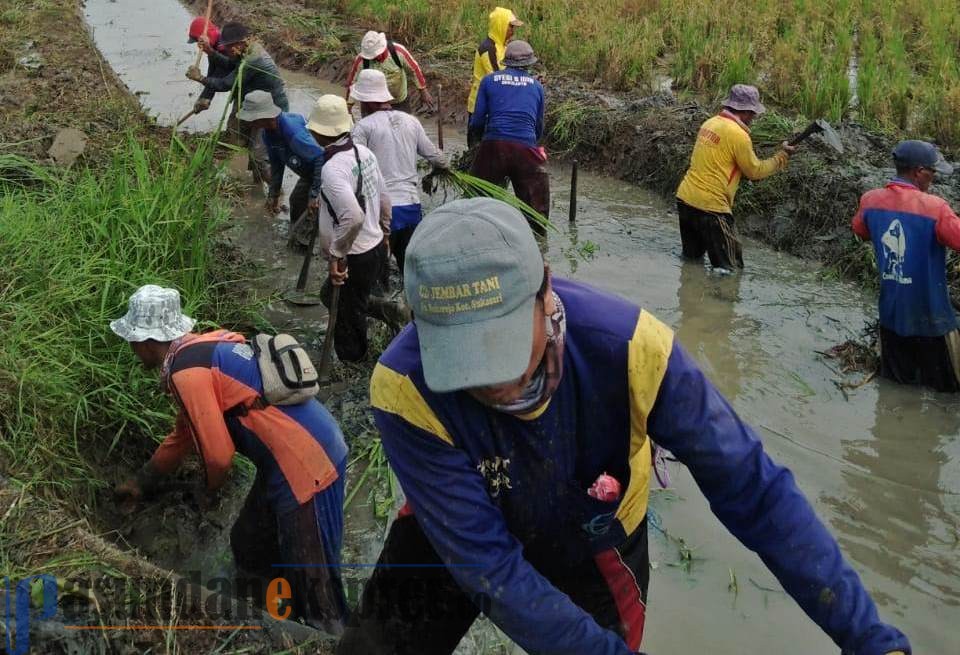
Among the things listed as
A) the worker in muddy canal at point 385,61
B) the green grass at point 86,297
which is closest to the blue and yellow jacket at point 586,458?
the green grass at point 86,297

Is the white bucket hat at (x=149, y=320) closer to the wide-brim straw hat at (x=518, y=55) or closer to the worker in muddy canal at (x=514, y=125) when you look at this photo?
the worker in muddy canal at (x=514, y=125)

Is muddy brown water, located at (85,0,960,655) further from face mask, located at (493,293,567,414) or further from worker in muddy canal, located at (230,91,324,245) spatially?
face mask, located at (493,293,567,414)

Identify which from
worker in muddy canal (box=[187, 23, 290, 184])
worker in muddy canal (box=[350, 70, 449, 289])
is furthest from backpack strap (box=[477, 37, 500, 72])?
worker in muddy canal (box=[350, 70, 449, 289])

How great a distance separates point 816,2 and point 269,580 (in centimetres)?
1136

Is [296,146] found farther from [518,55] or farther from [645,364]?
[645,364]

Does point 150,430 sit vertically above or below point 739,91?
below

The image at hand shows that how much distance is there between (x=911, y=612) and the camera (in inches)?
146

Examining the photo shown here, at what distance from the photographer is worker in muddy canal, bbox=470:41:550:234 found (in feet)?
23.9

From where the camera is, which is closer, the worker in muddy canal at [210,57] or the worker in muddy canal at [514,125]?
the worker in muddy canal at [514,125]

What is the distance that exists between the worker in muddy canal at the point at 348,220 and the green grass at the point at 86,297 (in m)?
0.69

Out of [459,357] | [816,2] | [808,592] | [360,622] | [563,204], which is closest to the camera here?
[459,357]

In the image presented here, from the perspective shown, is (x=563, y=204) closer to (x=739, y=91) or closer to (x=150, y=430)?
(x=739, y=91)

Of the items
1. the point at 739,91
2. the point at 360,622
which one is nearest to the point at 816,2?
the point at 739,91

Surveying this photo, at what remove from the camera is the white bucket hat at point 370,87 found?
228 inches
